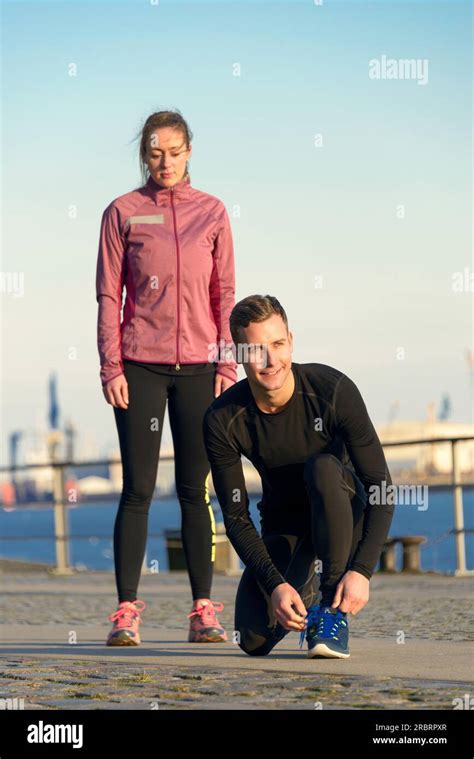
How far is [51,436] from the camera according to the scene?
1470cm

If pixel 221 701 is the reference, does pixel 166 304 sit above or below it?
above

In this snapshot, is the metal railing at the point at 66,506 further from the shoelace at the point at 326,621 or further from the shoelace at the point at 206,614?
the shoelace at the point at 326,621

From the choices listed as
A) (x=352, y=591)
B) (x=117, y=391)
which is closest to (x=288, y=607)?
(x=352, y=591)

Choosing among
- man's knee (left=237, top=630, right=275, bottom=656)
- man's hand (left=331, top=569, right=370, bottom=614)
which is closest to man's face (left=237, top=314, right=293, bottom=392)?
man's hand (left=331, top=569, right=370, bottom=614)

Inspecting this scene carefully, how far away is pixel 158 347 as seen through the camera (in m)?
5.20

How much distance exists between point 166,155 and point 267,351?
1277 millimetres

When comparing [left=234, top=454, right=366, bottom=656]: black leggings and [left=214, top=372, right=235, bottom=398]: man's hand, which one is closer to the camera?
[left=234, top=454, right=366, bottom=656]: black leggings

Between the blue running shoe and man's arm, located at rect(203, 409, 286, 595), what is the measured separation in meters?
0.15

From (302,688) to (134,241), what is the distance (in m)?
2.14

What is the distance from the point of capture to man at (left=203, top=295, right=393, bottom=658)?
4.21 meters

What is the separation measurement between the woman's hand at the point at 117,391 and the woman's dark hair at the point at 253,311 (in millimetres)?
966

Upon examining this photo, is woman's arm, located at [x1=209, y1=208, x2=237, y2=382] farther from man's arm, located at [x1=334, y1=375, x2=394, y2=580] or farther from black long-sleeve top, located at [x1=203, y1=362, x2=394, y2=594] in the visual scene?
man's arm, located at [x1=334, y1=375, x2=394, y2=580]
